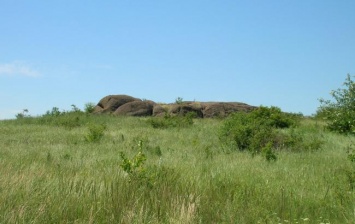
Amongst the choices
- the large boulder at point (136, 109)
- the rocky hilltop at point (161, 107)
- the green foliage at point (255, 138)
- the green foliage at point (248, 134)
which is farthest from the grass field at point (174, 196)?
the large boulder at point (136, 109)

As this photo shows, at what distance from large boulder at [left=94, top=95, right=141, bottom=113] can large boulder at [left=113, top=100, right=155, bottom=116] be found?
108 cm

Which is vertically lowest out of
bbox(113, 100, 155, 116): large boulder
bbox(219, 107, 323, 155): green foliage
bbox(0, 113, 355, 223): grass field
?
bbox(0, 113, 355, 223): grass field

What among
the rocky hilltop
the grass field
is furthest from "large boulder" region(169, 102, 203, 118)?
the grass field

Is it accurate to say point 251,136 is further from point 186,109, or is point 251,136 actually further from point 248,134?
point 186,109

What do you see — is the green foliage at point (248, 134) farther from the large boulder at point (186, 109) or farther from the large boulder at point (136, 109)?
→ the large boulder at point (136, 109)

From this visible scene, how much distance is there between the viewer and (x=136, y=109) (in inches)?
1512

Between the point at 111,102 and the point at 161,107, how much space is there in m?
5.14

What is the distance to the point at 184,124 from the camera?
83.9 feet

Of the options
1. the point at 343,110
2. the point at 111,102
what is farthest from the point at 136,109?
the point at 343,110

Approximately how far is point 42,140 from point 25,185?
1183cm

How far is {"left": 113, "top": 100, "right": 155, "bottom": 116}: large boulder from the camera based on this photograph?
124ft

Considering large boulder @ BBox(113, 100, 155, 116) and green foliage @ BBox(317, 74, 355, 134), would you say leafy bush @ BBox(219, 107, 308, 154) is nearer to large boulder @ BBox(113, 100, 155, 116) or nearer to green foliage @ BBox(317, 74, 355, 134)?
green foliage @ BBox(317, 74, 355, 134)

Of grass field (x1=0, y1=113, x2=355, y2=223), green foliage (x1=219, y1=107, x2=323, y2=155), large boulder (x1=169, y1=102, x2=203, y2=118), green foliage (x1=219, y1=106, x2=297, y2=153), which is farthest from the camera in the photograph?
large boulder (x1=169, y1=102, x2=203, y2=118)

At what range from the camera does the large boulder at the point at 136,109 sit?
37.9 meters
